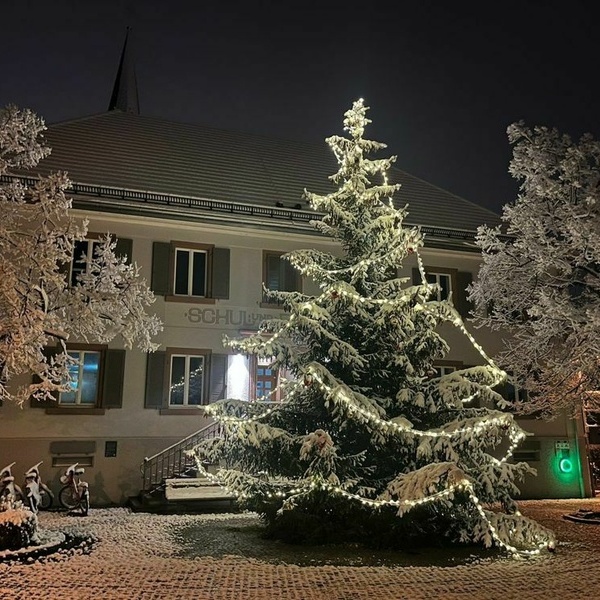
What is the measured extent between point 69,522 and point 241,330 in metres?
6.76

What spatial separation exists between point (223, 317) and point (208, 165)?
5522 millimetres

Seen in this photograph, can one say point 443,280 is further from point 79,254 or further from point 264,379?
point 79,254

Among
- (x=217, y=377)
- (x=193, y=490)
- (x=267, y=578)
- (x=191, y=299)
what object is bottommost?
(x=267, y=578)

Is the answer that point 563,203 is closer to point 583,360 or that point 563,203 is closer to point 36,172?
point 583,360

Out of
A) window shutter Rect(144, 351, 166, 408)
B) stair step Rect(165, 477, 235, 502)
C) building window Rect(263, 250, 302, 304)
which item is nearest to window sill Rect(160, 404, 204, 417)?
window shutter Rect(144, 351, 166, 408)

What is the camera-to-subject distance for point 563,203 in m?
14.1

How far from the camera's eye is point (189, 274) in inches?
685

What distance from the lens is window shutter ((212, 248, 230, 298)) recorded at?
17.3 metres

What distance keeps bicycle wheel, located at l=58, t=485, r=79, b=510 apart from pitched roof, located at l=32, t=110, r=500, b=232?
813 centimetres

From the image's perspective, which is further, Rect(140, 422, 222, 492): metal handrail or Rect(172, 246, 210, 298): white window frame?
Rect(172, 246, 210, 298): white window frame

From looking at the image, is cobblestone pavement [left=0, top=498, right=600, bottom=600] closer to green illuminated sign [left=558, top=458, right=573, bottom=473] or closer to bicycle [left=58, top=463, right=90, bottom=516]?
bicycle [left=58, top=463, right=90, bottom=516]

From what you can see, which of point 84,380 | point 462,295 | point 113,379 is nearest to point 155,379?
point 113,379

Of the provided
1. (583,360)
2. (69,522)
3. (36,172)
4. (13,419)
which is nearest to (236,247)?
(36,172)

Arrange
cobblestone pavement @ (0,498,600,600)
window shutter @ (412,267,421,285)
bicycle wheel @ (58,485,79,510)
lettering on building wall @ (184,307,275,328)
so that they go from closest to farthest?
cobblestone pavement @ (0,498,600,600), bicycle wheel @ (58,485,79,510), lettering on building wall @ (184,307,275,328), window shutter @ (412,267,421,285)
